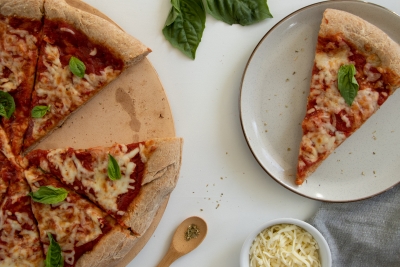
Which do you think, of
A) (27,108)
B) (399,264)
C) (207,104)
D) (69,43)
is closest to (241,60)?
(207,104)

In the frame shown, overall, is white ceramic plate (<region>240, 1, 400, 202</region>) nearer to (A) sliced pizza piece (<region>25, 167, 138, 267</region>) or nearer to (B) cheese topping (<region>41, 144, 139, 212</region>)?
(B) cheese topping (<region>41, 144, 139, 212</region>)

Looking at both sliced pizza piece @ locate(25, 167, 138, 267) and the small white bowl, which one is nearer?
sliced pizza piece @ locate(25, 167, 138, 267)

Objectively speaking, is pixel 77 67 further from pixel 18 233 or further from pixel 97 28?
pixel 18 233

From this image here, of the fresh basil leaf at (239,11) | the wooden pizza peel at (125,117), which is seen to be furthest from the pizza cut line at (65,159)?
the fresh basil leaf at (239,11)

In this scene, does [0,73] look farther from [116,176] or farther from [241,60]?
[241,60]

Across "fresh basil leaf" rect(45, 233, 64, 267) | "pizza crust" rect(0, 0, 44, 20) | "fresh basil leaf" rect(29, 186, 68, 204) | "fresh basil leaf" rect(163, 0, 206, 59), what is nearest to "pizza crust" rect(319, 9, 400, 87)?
"fresh basil leaf" rect(163, 0, 206, 59)

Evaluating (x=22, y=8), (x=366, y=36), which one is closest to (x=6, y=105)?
(x=22, y=8)
